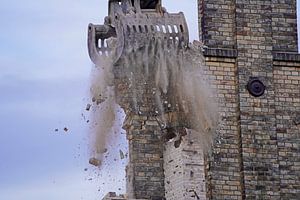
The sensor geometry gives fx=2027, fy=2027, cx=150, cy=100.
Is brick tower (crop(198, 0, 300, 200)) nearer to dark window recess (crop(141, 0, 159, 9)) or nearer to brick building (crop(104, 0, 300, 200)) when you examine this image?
brick building (crop(104, 0, 300, 200))

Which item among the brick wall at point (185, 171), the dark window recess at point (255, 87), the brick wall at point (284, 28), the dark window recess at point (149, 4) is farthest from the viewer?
the brick wall at point (284, 28)

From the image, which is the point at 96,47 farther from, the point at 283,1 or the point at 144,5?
the point at 283,1

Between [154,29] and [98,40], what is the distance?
1.18 meters

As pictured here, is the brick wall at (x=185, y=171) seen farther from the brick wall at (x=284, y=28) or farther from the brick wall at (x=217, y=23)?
the brick wall at (x=284, y=28)

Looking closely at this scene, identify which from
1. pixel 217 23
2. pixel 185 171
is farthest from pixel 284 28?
pixel 185 171

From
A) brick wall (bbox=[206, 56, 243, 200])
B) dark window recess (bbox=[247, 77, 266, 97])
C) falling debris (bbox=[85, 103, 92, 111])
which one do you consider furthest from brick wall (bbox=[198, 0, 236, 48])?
falling debris (bbox=[85, 103, 92, 111])

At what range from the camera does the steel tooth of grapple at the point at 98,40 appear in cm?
4147

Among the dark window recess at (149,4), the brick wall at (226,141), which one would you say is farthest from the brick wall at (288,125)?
the dark window recess at (149,4)

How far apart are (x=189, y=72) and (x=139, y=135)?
1.68m

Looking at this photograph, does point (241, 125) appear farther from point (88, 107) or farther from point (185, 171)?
point (88, 107)

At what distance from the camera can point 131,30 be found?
41.4 meters

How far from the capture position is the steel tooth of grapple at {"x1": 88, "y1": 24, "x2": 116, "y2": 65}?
4147 cm

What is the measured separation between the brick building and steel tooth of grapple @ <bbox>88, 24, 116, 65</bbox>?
4.70 feet

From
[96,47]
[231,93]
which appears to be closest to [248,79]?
[231,93]
